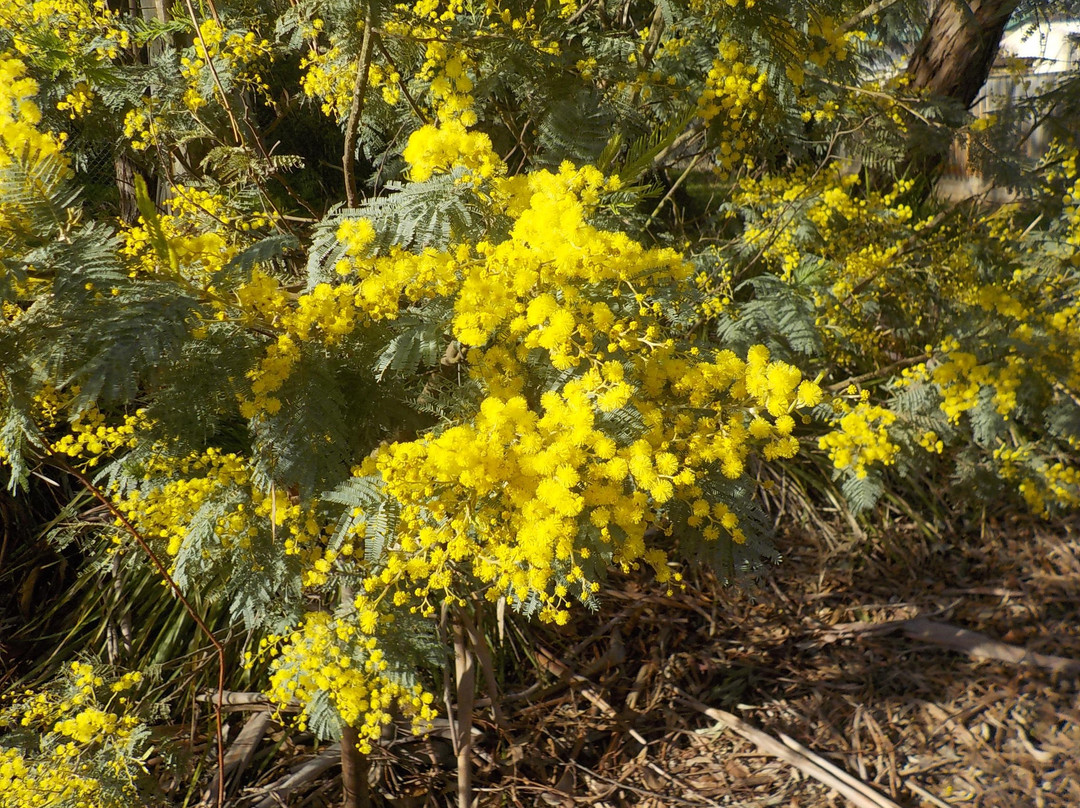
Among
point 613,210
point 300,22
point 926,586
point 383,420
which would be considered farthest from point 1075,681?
point 300,22

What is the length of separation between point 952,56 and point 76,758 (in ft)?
16.5

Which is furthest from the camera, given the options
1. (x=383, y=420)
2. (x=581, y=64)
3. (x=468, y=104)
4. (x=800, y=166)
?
(x=800, y=166)

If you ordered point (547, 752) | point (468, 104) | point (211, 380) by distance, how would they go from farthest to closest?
point (547, 752) < point (468, 104) < point (211, 380)

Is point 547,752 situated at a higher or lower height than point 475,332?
lower

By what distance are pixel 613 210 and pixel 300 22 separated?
1.02m

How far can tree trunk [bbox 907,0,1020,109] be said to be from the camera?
4.11m

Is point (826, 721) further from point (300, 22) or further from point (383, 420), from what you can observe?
point (300, 22)

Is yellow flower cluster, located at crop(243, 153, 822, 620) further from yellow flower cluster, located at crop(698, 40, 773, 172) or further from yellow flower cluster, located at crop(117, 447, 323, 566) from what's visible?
yellow flower cluster, located at crop(698, 40, 773, 172)

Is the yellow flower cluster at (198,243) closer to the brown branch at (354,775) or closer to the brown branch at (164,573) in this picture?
the brown branch at (164,573)

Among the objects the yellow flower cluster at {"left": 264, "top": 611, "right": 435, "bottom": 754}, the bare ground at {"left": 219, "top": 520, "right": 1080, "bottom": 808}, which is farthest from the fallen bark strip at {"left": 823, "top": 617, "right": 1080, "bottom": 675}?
the yellow flower cluster at {"left": 264, "top": 611, "right": 435, "bottom": 754}

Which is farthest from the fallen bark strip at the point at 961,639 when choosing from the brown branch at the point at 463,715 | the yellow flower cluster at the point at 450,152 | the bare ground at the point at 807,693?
the yellow flower cluster at the point at 450,152

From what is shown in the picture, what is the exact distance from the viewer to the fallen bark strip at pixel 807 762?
2416 mm

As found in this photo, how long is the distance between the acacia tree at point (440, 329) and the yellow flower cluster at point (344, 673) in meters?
0.02

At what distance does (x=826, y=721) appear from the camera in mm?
2795
